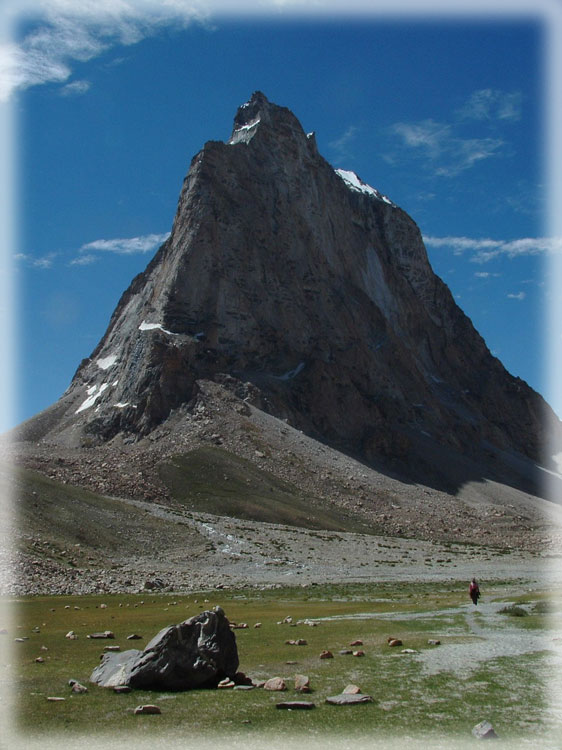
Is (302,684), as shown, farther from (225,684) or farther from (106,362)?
(106,362)

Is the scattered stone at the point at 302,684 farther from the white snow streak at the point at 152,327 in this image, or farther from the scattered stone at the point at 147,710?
the white snow streak at the point at 152,327

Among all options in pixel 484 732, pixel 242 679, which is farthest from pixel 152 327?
pixel 484 732

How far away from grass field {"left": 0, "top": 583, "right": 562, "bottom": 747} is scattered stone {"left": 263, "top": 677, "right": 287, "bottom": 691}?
18 cm

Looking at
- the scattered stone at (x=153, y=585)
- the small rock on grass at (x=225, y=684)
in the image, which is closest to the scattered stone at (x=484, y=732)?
the small rock on grass at (x=225, y=684)

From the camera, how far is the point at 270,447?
421 feet

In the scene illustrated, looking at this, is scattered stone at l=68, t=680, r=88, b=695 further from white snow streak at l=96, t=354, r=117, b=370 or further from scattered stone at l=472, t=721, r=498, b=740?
white snow streak at l=96, t=354, r=117, b=370

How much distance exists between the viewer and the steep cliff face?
148 metres

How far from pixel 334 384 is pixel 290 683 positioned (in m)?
148

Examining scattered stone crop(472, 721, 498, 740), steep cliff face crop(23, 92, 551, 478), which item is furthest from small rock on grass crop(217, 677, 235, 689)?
steep cliff face crop(23, 92, 551, 478)

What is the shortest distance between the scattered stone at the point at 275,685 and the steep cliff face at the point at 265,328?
405ft

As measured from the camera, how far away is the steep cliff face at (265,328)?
5807 inches

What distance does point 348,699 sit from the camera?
42.1 feet

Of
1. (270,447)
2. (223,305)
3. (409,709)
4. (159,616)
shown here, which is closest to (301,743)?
(409,709)

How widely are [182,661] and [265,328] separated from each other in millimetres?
148915
